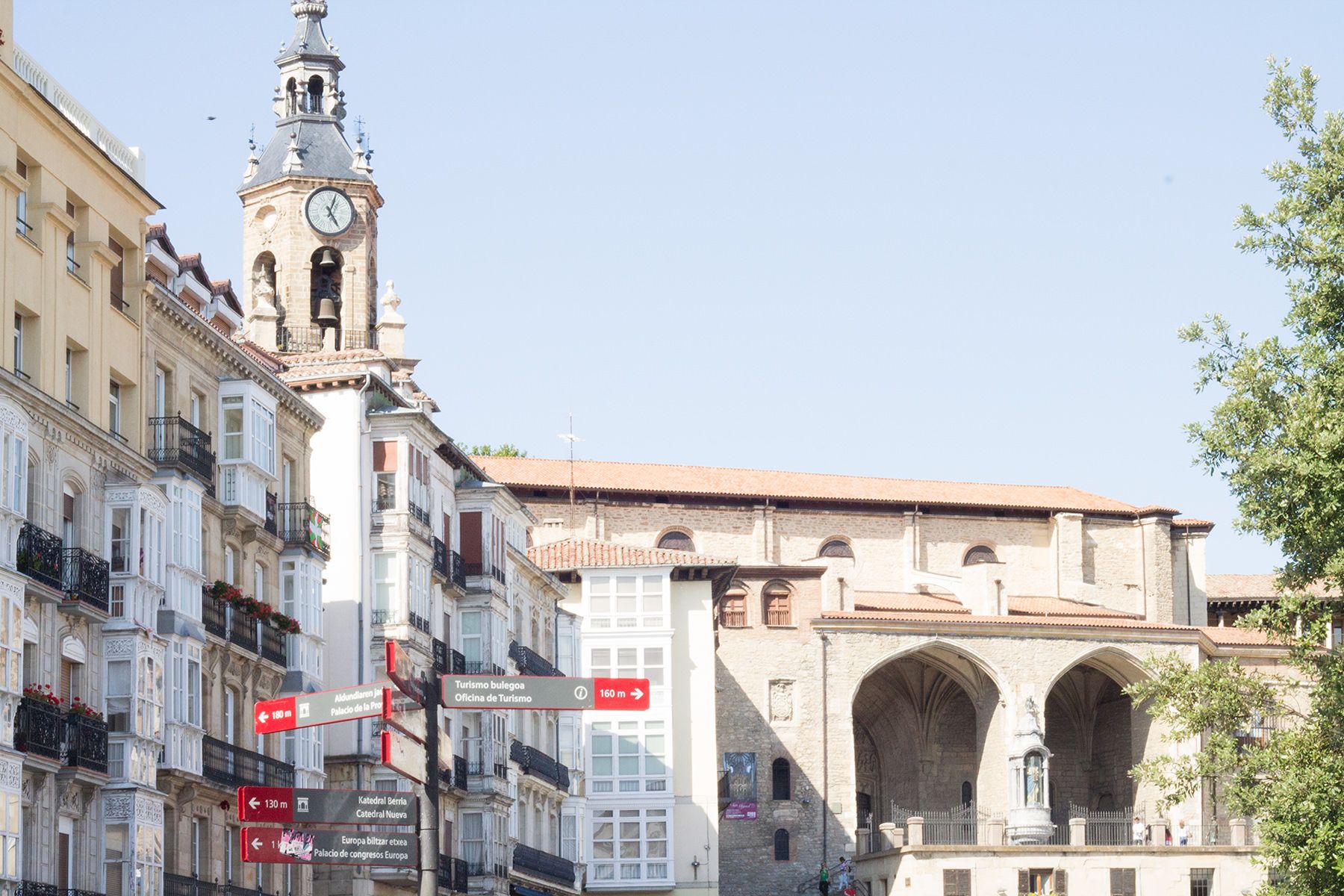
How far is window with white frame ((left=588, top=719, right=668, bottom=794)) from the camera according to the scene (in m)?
70.0

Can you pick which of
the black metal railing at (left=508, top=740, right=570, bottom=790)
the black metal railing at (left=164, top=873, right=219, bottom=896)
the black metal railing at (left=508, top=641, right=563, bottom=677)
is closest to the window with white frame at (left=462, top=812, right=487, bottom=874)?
the black metal railing at (left=508, top=740, right=570, bottom=790)

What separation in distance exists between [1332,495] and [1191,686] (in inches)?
150

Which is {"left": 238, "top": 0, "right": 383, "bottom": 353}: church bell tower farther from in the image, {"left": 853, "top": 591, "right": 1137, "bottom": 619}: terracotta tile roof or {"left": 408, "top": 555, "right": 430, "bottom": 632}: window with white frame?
{"left": 853, "top": 591, "right": 1137, "bottom": 619}: terracotta tile roof

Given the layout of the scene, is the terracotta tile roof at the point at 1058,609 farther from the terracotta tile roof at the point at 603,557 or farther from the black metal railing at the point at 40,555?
the black metal railing at the point at 40,555

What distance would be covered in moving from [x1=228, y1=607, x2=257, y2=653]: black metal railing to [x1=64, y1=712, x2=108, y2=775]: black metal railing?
596 centimetres

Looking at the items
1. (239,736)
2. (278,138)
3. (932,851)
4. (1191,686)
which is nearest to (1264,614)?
(1191,686)

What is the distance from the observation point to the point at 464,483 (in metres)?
53.7

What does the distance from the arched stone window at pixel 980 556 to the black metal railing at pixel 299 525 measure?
167 ft

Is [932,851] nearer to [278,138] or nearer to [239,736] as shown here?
[278,138]

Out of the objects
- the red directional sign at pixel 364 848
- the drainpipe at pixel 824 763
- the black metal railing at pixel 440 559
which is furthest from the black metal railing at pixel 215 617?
the drainpipe at pixel 824 763

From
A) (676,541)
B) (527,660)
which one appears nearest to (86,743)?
(527,660)

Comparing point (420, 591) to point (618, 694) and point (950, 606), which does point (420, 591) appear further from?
point (950, 606)

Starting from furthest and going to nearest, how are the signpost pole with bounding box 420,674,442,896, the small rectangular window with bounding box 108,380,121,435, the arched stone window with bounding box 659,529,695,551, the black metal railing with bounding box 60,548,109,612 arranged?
the arched stone window with bounding box 659,529,695,551 → the small rectangular window with bounding box 108,380,121,435 → the black metal railing with bounding box 60,548,109,612 → the signpost pole with bounding box 420,674,442,896

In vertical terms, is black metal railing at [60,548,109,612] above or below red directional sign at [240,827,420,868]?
above
